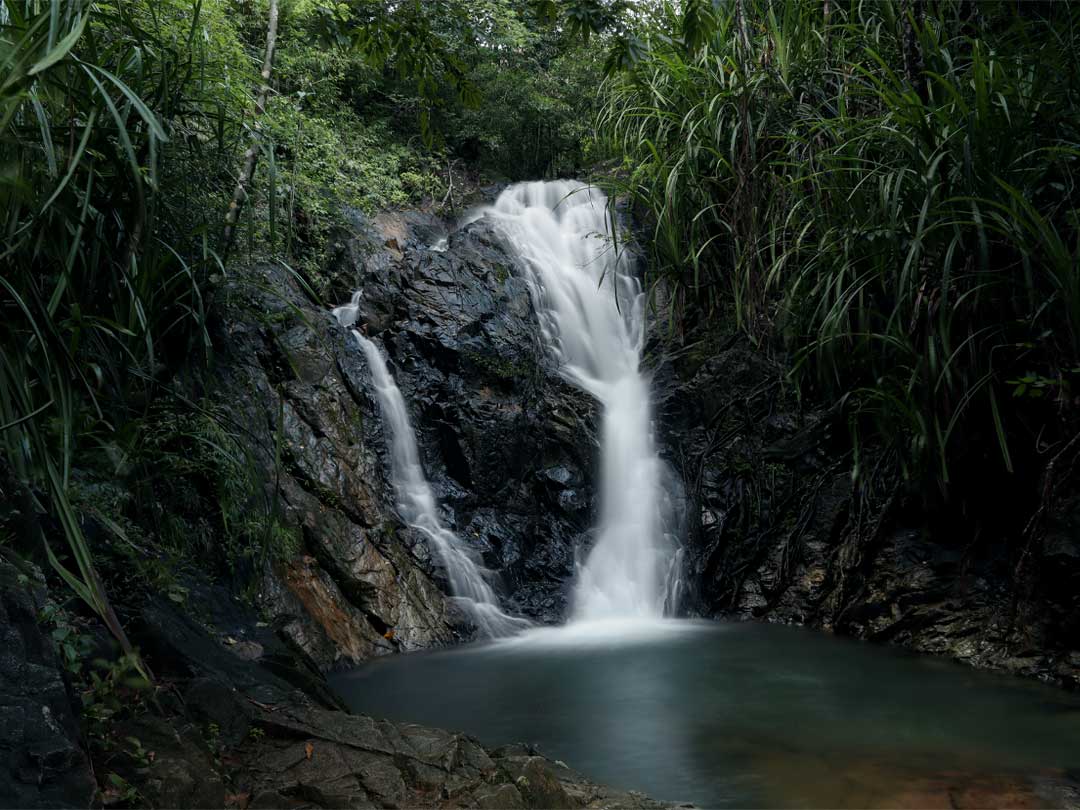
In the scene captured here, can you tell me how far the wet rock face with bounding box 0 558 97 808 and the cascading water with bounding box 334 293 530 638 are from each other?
437 cm

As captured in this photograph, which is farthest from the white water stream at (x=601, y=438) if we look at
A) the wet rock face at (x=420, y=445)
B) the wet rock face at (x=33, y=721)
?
the wet rock face at (x=33, y=721)

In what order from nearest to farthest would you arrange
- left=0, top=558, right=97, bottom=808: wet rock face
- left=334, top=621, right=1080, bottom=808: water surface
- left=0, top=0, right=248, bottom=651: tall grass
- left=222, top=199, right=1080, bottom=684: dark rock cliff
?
1. left=0, top=558, right=97, bottom=808: wet rock face
2. left=0, top=0, right=248, bottom=651: tall grass
3. left=334, top=621, right=1080, bottom=808: water surface
4. left=222, top=199, right=1080, bottom=684: dark rock cliff

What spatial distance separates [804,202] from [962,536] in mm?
2424

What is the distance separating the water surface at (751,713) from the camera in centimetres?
324

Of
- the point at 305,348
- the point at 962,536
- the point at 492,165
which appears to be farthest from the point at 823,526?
the point at 492,165

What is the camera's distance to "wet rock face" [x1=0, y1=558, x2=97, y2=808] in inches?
62.6

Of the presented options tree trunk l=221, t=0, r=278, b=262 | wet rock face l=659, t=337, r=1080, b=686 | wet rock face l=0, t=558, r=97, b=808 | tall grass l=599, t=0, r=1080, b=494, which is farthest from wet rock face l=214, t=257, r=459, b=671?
tall grass l=599, t=0, r=1080, b=494

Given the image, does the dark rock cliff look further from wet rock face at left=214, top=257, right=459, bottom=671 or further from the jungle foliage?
the jungle foliage

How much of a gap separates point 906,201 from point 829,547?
2.55 meters

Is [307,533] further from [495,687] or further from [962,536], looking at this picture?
[962,536]

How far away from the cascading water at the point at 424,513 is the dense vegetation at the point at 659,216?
58.1 inches

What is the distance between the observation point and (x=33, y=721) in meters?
1.68

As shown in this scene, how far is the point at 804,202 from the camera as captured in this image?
18.6 ft

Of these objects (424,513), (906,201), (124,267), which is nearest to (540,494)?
(424,513)
